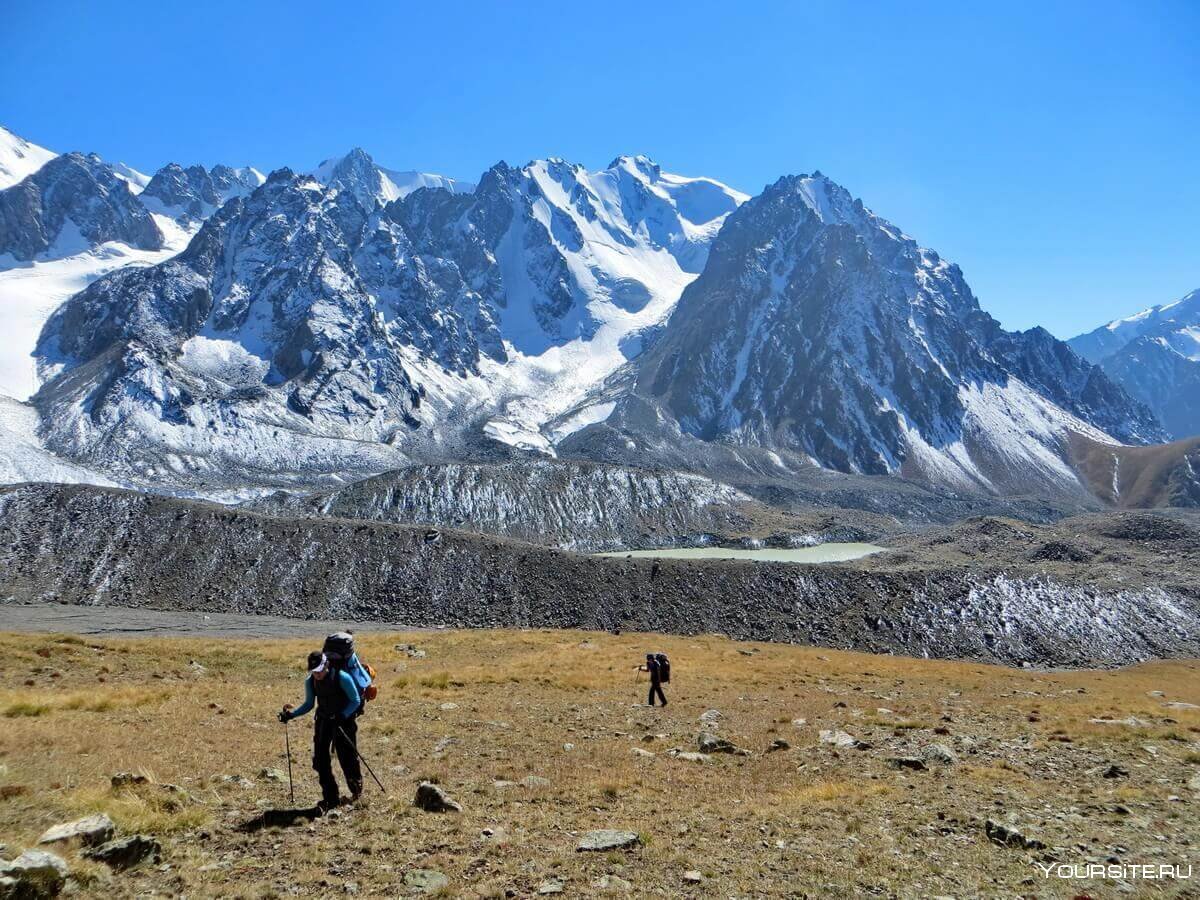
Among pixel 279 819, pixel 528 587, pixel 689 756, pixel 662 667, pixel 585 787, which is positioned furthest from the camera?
pixel 528 587

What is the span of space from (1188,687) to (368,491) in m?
122

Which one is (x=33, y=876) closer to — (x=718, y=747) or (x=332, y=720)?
(x=332, y=720)

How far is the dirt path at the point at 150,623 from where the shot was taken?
64.8 m

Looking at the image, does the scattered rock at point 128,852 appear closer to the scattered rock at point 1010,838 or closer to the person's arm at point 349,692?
the person's arm at point 349,692

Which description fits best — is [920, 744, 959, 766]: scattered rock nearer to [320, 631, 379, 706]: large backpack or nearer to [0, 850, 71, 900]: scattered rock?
[320, 631, 379, 706]: large backpack

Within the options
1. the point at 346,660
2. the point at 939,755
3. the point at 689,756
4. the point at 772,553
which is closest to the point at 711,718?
the point at 689,756

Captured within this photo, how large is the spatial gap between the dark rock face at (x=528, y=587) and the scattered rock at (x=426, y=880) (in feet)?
224

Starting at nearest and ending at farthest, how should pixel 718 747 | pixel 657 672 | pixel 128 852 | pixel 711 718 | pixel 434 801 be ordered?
pixel 128 852 < pixel 434 801 < pixel 718 747 < pixel 711 718 < pixel 657 672

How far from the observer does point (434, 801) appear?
1257 centimetres

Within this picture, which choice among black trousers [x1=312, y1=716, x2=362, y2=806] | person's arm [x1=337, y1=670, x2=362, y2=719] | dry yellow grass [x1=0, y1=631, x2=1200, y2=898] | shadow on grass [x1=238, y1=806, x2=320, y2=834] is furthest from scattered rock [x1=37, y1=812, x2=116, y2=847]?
person's arm [x1=337, y1=670, x2=362, y2=719]

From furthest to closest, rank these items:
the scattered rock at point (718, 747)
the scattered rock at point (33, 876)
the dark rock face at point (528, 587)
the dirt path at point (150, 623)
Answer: the dark rock face at point (528, 587)
the dirt path at point (150, 623)
the scattered rock at point (718, 747)
the scattered rock at point (33, 876)

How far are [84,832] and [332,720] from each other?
12.4 ft

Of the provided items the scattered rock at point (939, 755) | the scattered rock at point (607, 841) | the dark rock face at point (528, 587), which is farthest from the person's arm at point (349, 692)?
the dark rock face at point (528, 587)

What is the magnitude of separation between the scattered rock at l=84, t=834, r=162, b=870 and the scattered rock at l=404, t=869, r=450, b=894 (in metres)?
3.56
